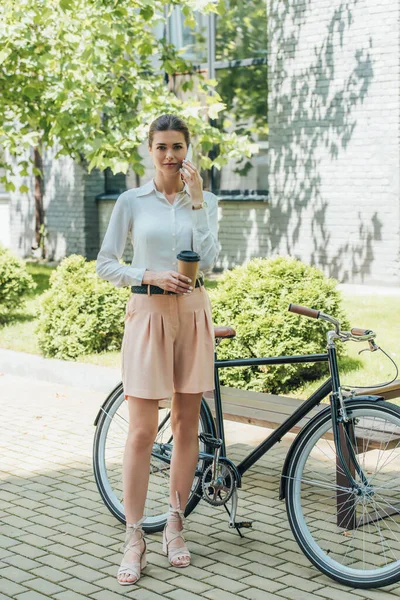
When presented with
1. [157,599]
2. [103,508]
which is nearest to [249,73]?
[103,508]

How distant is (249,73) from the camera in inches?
639

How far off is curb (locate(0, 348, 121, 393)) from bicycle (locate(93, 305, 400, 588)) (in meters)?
3.16

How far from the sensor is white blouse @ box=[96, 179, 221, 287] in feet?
13.7

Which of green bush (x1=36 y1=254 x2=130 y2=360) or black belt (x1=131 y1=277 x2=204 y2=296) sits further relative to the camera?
green bush (x1=36 y1=254 x2=130 y2=360)

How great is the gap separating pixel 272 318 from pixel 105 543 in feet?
10.7

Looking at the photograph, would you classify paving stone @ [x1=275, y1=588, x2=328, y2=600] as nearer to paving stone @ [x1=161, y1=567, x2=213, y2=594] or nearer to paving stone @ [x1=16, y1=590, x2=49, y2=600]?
paving stone @ [x1=161, y1=567, x2=213, y2=594]

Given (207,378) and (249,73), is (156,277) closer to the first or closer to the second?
(207,378)

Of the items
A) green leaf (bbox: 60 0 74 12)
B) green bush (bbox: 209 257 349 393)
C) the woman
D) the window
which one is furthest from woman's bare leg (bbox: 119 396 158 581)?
the window

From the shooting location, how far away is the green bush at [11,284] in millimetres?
11195

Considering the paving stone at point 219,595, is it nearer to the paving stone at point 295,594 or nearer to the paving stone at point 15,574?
the paving stone at point 295,594

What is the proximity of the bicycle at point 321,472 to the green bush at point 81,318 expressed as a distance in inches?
158

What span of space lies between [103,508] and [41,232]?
1565 cm

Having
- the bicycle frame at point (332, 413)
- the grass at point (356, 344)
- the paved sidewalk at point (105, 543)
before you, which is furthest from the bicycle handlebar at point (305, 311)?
the grass at point (356, 344)

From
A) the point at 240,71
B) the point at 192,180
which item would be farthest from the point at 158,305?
the point at 240,71
